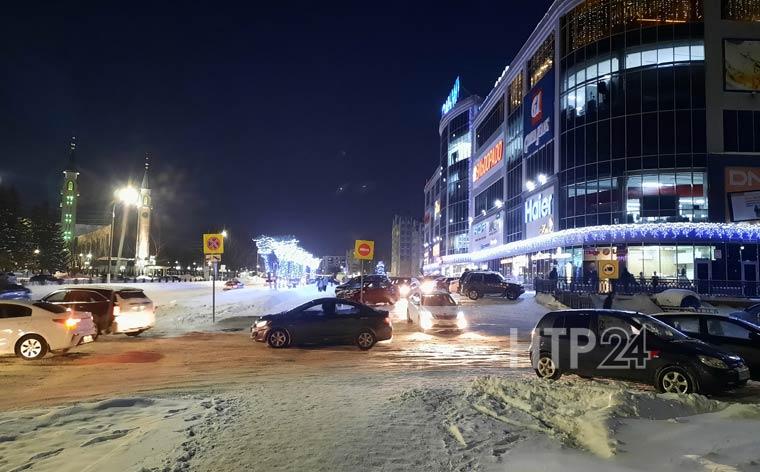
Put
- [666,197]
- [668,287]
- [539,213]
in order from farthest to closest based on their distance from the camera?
[539,213]
[666,197]
[668,287]

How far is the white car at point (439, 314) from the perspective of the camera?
21172 mm

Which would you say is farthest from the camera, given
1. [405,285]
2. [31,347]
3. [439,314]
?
[405,285]

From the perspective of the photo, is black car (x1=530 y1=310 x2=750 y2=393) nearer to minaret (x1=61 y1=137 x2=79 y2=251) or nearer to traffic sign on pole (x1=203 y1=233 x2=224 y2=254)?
traffic sign on pole (x1=203 y1=233 x2=224 y2=254)

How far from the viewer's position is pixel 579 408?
7.39 meters

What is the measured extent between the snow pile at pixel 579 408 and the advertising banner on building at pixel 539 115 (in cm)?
4428

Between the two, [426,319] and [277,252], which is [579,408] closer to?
[426,319]

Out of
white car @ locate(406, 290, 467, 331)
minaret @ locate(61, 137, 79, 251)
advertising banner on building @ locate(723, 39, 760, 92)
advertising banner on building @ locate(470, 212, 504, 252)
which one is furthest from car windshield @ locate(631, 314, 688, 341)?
minaret @ locate(61, 137, 79, 251)

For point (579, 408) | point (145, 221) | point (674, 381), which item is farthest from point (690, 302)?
point (145, 221)

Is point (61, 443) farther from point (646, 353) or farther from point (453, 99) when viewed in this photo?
point (453, 99)

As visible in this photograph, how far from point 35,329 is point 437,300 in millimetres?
13079

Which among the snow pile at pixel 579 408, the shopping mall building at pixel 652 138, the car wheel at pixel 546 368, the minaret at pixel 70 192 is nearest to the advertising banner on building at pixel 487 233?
the shopping mall building at pixel 652 138

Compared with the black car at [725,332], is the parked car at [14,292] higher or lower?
higher

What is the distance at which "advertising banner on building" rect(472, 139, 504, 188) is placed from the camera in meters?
68.4

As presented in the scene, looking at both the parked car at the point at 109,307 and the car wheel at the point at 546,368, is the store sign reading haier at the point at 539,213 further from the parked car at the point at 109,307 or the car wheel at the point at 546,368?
the car wheel at the point at 546,368
